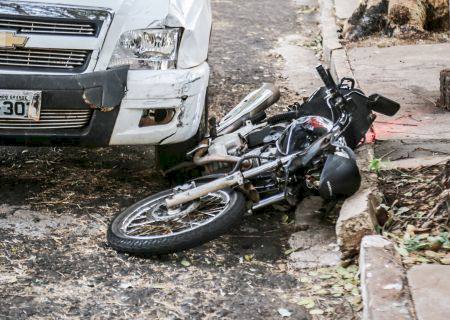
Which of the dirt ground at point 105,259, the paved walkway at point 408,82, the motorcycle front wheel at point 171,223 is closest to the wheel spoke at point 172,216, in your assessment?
the motorcycle front wheel at point 171,223

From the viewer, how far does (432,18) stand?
9.83m

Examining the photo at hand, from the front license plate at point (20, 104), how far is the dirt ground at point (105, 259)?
68 cm

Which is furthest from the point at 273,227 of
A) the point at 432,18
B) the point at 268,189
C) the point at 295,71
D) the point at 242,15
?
the point at 242,15

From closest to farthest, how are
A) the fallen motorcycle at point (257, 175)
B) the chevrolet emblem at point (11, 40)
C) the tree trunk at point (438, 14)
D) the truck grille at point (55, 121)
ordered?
1. the fallen motorcycle at point (257, 175)
2. the chevrolet emblem at point (11, 40)
3. the truck grille at point (55, 121)
4. the tree trunk at point (438, 14)

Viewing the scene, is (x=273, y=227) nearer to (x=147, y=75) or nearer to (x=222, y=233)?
(x=222, y=233)

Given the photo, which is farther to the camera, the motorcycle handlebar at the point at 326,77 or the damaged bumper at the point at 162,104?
the motorcycle handlebar at the point at 326,77

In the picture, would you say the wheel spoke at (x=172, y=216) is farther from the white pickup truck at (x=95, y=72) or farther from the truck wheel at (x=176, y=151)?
the truck wheel at (x=176, y=151)

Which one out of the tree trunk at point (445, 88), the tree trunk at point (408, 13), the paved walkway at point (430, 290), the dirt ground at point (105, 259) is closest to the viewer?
the paved walkway at point (430, 290)

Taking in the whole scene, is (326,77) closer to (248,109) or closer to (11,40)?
(248,109)

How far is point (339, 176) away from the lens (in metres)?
5.32

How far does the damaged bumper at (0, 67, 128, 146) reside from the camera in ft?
17.9

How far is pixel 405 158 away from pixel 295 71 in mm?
3636

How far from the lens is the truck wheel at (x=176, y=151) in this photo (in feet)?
20.0

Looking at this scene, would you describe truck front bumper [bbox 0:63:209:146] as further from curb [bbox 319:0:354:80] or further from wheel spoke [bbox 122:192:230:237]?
curb [bbox 319:0:354:80]
